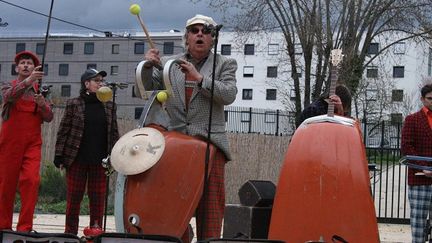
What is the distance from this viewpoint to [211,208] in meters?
4.18

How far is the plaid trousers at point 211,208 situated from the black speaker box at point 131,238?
2.73 feet

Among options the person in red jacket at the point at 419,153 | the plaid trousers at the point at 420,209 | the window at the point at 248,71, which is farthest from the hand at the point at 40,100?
the window at the point at 248,71

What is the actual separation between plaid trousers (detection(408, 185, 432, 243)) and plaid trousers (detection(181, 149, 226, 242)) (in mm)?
2233

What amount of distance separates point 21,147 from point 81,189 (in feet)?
2.75

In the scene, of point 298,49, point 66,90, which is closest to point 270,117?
point 298,49

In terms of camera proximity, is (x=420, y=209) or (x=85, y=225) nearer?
(x=420, y=209)

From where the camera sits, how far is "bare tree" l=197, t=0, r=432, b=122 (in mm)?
18203

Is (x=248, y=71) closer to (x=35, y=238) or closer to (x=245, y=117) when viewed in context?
(x=245, y=117)

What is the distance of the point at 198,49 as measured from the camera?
4371 mm

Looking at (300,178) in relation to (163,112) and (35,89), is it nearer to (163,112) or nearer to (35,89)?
(163,112)

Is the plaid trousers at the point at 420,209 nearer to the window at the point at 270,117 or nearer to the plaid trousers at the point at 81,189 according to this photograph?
the plaid trousers at the point at 81,189

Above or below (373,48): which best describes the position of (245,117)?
below

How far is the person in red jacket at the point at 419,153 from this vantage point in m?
5.79

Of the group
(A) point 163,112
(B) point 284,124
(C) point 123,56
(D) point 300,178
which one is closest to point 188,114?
(A) point 163,112
